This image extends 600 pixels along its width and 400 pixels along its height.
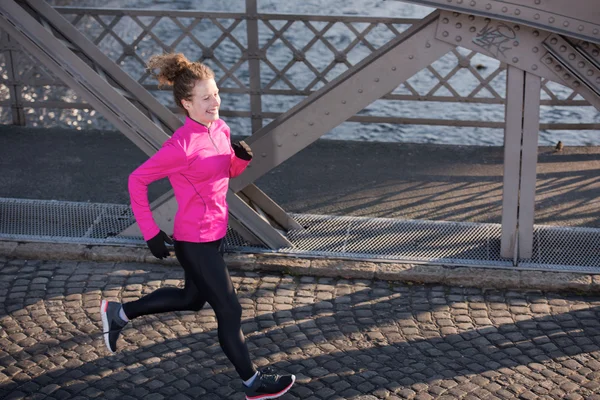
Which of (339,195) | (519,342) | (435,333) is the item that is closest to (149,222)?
(435,333)

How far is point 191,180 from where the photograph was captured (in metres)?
4.99

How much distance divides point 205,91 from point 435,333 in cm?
221

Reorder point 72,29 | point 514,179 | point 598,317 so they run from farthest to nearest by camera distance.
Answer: point 72,29
point 514,179
point 598,317

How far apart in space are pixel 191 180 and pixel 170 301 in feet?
2.70

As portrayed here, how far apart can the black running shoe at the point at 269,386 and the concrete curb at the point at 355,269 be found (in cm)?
165

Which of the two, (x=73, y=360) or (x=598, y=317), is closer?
(x=73, y=360)

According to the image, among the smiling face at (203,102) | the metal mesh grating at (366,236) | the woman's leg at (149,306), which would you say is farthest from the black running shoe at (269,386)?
the metal mesh grating at (366,236)

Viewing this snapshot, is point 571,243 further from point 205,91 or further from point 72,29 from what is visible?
point 72,29

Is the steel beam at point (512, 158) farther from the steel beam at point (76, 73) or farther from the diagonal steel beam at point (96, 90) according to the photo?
the steel beam at point (76, 73)

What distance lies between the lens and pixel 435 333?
5.98 meters

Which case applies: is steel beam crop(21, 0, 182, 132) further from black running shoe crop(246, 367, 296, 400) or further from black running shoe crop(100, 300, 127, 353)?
black running shoe crop(246, 367, 296, 400)

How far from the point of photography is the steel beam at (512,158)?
21.1 ft

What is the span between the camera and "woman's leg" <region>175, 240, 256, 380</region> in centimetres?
502

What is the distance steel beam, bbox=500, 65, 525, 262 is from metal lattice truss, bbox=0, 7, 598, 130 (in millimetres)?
830
